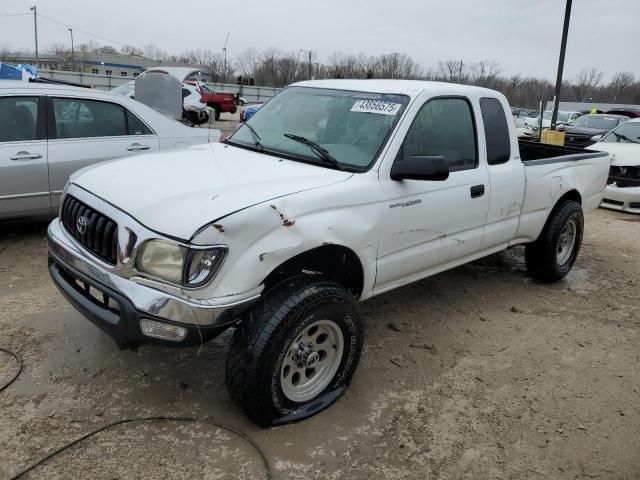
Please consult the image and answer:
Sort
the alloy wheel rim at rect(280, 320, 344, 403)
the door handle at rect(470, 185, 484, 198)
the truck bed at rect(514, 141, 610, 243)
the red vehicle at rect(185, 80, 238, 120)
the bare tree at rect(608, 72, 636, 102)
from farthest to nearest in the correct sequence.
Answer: the bare tree at rect(608, 72, 636, 102)
the red vehicle at rect(185, 80, 238, 120)
the truck bed at rect(514, 141, 610, 243)
the door handle at rect(470, 185, 484, 198)
the alloy wheel rim at rect(280, 320, 344, 403)

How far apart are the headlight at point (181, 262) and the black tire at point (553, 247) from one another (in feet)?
11.9

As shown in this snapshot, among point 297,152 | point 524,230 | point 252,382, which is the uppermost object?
point 297,152

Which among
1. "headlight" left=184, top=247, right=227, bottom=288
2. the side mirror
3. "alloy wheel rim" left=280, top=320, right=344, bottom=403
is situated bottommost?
"alloy wheel rim" left=280, top=320, right=344, bottom=403

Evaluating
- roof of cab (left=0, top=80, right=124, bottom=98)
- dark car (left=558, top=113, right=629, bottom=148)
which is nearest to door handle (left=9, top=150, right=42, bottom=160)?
roof of cab (left=0, top=80, right=124, bottom=98)

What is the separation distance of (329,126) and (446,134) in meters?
0.87

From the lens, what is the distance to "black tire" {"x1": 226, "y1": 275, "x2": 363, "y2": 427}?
2.74 metres

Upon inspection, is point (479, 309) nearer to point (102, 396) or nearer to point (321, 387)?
point (321, 387)

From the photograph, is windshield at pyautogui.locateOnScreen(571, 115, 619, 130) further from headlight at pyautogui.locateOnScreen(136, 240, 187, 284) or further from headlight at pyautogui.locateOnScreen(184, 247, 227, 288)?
headlight at pyautogui.locateOnScreen(136, 240, 187, 284)

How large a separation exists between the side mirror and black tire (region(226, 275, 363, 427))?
2.71 feet

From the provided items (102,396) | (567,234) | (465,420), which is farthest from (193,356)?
(567,234)

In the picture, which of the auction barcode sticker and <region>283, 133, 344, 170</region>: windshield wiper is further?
the auction barcode sticker

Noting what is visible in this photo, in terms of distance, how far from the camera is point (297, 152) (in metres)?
3.65

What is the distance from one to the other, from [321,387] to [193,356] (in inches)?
39.2

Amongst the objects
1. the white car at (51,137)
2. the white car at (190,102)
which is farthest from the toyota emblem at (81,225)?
the white car at (190,102)
